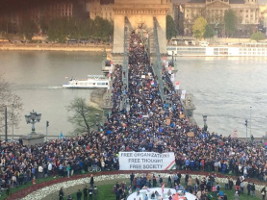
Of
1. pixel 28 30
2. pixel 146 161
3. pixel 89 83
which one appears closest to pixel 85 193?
pixel 146 161

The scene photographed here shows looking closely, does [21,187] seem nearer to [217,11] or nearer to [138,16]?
[138,16]

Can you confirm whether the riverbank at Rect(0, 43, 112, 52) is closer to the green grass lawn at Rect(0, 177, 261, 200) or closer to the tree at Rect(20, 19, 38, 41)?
the tree at Rect(20, 19, 38, 41)

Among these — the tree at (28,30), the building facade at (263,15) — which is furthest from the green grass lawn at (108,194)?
the building facade at (263,15)

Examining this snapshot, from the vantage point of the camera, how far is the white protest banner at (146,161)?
9.11 m

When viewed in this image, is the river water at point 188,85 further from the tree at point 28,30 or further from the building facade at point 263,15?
the building facade at point 263,15

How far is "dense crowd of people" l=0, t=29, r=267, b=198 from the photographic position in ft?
28.6

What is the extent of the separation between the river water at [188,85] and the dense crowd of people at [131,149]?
3.92 m

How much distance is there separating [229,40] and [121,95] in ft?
126

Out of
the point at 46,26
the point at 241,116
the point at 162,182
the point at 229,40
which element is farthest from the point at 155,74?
the point at 229,40

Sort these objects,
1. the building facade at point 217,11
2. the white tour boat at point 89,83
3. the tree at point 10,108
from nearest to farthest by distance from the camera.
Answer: the tree at point 10,108
the white tour boat at point 89,83
the building facade at point 217,11

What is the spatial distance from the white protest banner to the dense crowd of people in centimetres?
11

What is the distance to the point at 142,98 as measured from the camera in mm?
14117

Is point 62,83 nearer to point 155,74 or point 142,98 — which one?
point 155,74

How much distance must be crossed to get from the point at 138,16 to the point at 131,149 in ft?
45.7
